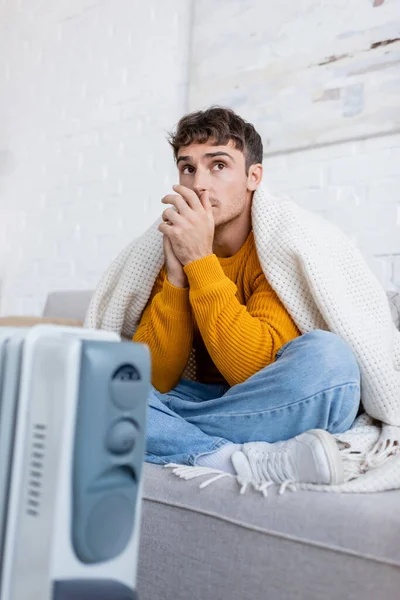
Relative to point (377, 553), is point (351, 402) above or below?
above

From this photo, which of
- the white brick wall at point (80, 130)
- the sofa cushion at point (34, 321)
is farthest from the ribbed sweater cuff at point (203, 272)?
the white brick wall at point (80, 130)

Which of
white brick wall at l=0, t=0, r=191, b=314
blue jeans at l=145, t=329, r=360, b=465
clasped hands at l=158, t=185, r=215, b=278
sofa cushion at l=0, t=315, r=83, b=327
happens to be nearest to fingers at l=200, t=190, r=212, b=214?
clasped hands at l=158, t=185, r=215, b=278

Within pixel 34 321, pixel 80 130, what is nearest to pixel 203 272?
pixel 34 321

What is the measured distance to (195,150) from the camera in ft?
5.03

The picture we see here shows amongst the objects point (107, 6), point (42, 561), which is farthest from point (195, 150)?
point (107, 6)

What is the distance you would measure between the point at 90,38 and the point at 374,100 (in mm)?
1409

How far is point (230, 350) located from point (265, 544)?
0.47 metres

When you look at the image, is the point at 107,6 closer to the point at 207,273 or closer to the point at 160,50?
the point at 160,50

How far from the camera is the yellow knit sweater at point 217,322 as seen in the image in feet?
4.25

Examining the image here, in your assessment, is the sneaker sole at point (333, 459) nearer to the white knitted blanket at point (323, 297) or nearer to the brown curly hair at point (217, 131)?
the white knitted blanket at point (323, 297)

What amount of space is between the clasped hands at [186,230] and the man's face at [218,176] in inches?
2.2

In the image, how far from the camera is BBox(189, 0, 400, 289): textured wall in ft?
6.24

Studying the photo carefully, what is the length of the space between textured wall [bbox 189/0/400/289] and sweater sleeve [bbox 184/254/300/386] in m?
0.66

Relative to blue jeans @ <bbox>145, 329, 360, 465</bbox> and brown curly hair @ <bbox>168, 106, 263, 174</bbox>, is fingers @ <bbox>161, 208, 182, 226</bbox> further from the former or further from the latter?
blue jeans @ <bbox>145, 329, 360, 465</bbox>
